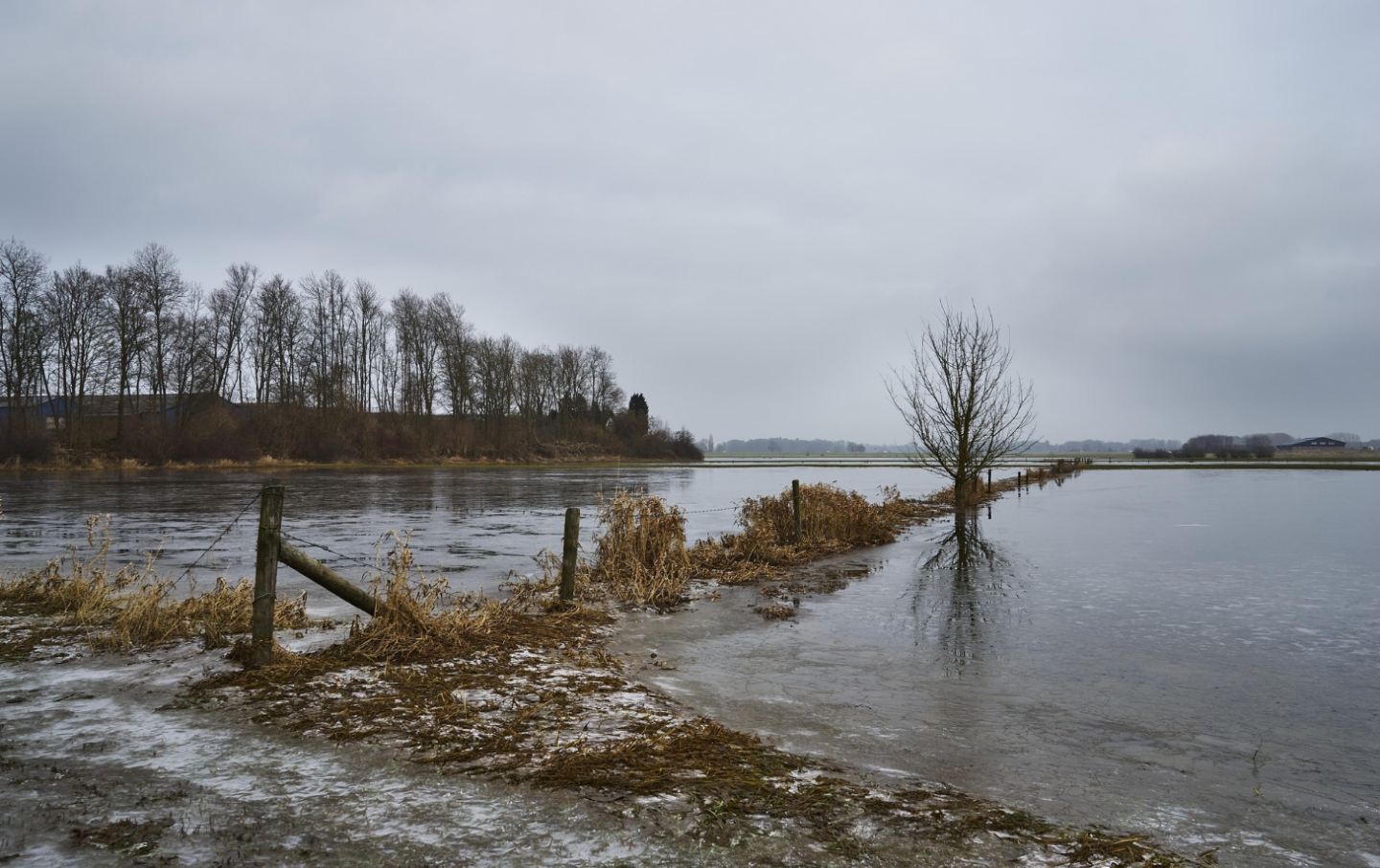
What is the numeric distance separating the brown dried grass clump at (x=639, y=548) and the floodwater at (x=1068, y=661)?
99cm

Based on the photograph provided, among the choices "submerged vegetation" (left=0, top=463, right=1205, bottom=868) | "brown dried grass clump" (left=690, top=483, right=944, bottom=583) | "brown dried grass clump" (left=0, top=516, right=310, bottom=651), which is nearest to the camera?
"submerged vegetation" (left=0, top=463, right=1205, bottom=868)

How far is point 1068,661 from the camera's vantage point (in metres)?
7.78

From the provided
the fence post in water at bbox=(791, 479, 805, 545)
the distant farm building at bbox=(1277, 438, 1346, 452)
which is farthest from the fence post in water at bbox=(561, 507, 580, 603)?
the distant farm building at bbox=(1277, 438, 1346, 452)

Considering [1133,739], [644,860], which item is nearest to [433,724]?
[644,860]

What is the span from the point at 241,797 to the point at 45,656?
4384mm

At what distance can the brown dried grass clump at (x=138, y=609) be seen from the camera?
747 centimetres

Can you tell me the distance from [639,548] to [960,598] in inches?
184

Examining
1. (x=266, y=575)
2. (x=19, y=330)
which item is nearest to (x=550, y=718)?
(x=266, y=575)

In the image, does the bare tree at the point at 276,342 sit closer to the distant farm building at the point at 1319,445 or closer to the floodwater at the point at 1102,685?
the floodwater at the point at 1102,685

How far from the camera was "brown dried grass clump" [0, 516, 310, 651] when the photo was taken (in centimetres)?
747

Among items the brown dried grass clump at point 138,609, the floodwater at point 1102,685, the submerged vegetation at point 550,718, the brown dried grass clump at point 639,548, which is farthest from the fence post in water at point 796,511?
the brown dried grass clump at point 138,609

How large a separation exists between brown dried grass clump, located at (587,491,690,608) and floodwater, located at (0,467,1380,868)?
3.24ft

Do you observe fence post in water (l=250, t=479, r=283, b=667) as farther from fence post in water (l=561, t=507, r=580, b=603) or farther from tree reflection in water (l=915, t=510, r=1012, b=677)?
tree reflection in water (l=915, t=510, r=1012, b=677)

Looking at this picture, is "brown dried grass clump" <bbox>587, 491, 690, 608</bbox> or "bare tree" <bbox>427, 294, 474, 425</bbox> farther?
"bare tree" <bbox>427, 294, 474, 425</bbox>
